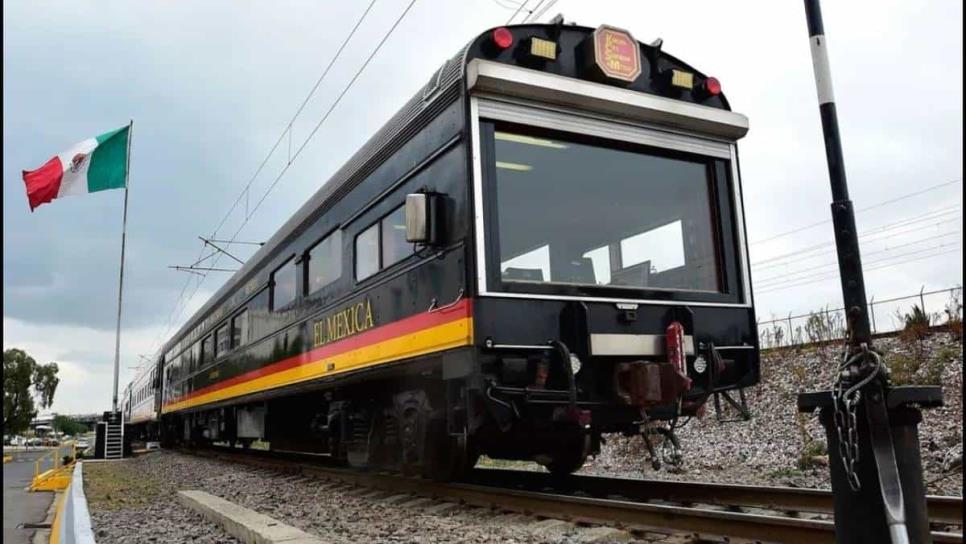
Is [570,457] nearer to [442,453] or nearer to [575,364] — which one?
[442,453]

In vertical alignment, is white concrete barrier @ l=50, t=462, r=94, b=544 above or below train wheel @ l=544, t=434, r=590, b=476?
below

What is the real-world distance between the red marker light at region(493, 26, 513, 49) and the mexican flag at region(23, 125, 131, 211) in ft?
46.9

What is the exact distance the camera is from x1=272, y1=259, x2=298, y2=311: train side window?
30.0 feet

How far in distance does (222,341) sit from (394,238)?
27.4 feet

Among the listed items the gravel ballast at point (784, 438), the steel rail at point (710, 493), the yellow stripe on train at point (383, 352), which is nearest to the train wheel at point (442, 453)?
the yellow stripe on train at point (383, 352)

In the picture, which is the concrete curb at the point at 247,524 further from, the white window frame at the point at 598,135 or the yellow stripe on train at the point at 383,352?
the white window frame at the point at 598,135

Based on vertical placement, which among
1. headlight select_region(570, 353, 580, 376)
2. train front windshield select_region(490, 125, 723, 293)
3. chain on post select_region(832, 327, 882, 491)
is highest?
train front windshield select_region(490, 125, 723, 293)

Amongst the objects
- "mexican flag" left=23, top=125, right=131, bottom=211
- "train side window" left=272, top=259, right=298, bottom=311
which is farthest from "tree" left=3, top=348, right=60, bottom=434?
"train side window" left=272, top=259, right=298, bottom=311

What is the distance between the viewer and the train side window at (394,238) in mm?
6074

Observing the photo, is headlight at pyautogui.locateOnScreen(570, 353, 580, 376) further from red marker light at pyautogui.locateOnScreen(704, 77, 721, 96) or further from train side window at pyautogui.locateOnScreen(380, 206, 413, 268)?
red marker light at pyautogui.locateOnScreen(704, 77, 721, 96)

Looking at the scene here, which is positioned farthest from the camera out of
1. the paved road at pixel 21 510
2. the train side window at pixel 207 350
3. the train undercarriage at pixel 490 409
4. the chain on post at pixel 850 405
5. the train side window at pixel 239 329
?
the train side window at pixel 207 350

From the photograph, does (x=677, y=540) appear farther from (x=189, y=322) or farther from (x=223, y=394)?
(x=189, y=322)

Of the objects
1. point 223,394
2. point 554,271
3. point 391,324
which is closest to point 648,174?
point 554,271

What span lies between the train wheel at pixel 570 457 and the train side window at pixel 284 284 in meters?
3.76
